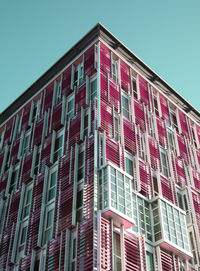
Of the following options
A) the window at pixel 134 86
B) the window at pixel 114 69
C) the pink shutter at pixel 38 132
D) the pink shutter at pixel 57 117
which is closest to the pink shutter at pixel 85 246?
the pink shutter at pixel 57 117

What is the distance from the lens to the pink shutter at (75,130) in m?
38.8

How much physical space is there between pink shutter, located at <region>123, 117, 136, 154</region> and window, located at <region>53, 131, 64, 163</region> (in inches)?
239

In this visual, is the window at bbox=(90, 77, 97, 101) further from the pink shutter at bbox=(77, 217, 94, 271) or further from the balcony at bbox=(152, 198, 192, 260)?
the pink shutter at bbox=(77, 217, 94, 271)

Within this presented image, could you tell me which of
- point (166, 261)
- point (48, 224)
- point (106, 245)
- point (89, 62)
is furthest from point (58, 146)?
point (166, 261)

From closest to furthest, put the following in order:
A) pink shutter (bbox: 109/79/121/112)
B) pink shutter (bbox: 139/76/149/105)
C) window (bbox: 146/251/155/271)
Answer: window (bbox: 146/251/155/271)
pink shutter (bbox: 109/79/121/112)
pink shutter (bbox: 139/76/149/105)

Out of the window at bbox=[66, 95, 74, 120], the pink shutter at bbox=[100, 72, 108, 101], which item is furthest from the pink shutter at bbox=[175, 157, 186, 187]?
the window at bbox=[66, 95, 74, 120]

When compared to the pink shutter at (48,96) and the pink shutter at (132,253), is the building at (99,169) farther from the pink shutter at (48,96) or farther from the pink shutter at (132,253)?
the pink shutter at (48,96)

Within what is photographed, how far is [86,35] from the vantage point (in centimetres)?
4938

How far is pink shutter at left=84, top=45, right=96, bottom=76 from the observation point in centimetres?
4491

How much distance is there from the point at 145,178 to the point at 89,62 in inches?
590

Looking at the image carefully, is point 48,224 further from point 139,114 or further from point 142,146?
point 139,114

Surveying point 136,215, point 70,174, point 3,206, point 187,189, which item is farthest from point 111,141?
point 3,206

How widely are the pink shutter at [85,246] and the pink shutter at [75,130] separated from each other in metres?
9.84

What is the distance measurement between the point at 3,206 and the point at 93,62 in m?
17.2
